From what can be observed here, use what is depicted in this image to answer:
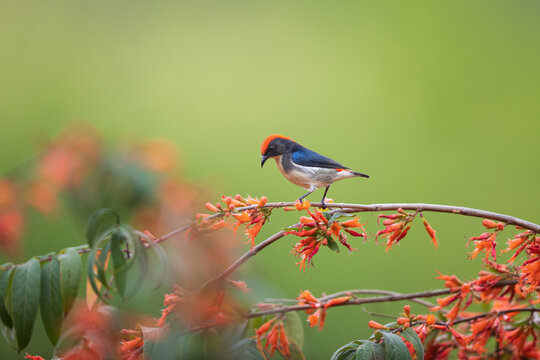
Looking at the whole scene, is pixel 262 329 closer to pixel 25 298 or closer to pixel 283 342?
pixel 283 342

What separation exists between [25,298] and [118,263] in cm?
10

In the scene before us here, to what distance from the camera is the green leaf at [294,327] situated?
→ 0.67m

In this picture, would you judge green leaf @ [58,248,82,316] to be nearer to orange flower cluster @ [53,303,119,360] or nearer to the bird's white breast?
orange flower cluster @ [53,303,119,360]

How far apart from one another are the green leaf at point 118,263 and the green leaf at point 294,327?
0.23 m

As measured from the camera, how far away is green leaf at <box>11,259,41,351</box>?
52 cm

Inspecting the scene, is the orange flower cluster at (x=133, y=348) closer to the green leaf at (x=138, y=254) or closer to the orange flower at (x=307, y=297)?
the green leaf at (x=138, y=254)

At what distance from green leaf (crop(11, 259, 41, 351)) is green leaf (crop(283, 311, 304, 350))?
30 centimetres

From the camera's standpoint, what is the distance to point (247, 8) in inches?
75.3

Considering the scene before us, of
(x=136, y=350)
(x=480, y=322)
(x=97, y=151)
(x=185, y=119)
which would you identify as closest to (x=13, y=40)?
(x=185, y=119)

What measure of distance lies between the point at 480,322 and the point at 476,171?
4.10 ft

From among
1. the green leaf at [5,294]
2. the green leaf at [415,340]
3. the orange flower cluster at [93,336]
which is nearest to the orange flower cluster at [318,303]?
the green leaf at [415,340]

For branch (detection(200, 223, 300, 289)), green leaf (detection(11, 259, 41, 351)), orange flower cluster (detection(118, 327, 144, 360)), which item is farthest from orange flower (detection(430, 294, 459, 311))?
green leaf (detection(11, 259, 41, 351))

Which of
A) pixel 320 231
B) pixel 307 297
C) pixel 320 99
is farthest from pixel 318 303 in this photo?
pixel 320 99

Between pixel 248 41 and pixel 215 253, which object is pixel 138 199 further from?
pixel 248 41
